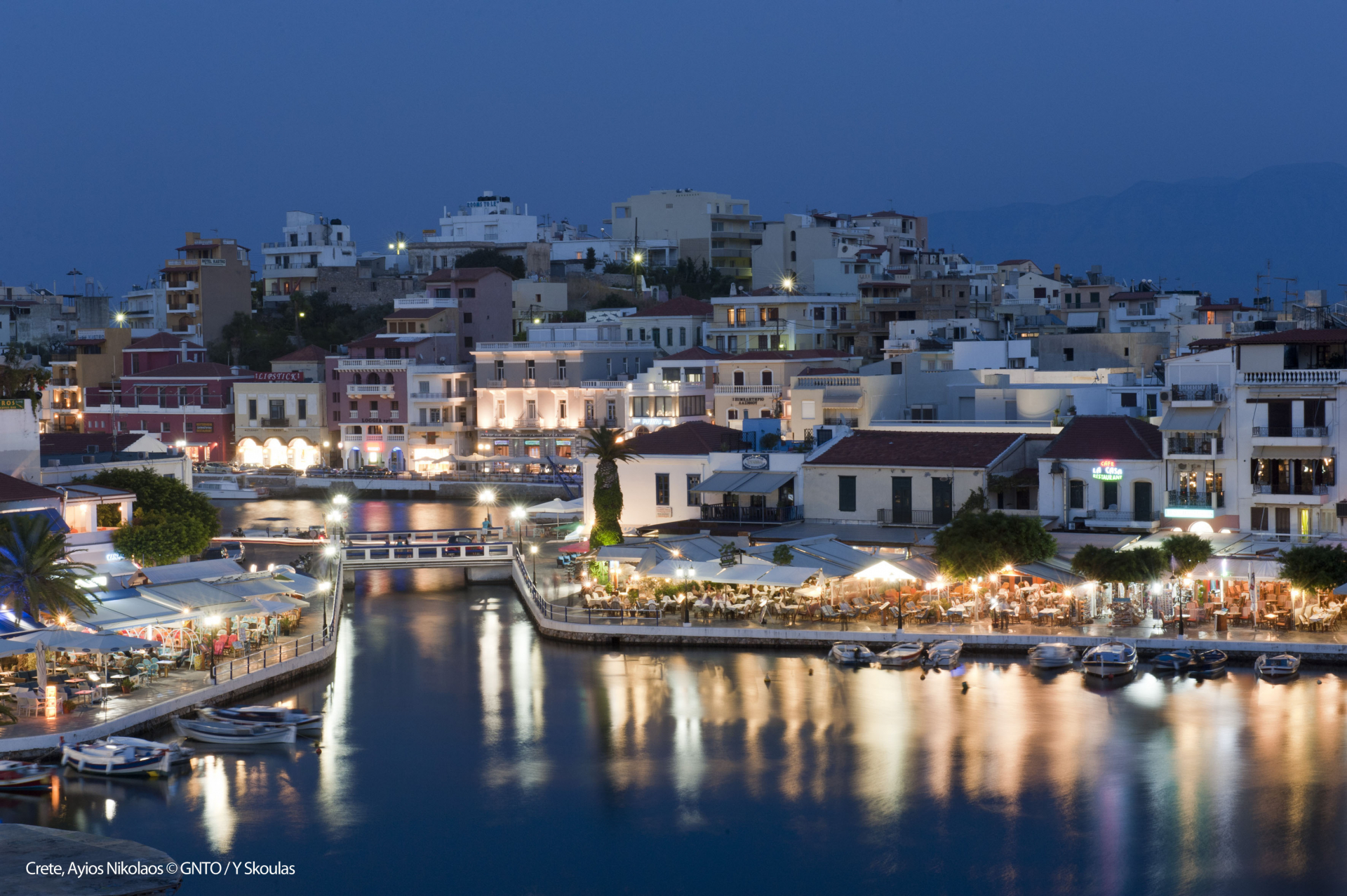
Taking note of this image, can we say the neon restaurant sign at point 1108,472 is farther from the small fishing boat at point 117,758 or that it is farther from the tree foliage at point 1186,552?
the small fishing boat at point 117,758

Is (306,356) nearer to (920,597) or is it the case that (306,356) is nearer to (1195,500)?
(920,597)

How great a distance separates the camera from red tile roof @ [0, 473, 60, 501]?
3494cm

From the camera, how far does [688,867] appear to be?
2170 centimetres

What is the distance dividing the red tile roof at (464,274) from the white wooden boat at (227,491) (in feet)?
44.4

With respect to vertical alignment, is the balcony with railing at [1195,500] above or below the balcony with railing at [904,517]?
above

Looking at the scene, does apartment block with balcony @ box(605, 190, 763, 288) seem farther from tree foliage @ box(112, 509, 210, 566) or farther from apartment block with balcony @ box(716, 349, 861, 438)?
tree foliage @ box(112, 509, 210, 566)

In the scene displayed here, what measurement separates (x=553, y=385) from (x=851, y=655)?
3927 cm

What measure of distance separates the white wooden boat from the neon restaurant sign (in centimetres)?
4126

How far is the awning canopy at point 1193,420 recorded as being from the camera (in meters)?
37.1

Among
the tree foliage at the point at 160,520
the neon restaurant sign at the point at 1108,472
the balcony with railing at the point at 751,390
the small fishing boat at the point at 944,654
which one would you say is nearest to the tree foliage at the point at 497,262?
the balcony with railing at the point at 751,390

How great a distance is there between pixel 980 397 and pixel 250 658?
82.1ft

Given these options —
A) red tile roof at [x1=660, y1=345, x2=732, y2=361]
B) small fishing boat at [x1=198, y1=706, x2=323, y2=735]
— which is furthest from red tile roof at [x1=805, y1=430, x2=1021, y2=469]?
red tile roof at [x1=660, y1=345, x2=732, y2=361]

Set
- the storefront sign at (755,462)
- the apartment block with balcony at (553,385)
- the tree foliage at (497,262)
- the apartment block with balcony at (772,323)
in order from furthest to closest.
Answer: the tree foliage at (497,262) < the apartment block with balcony at (772,323) < the apartment block with balcony at (553,385) < the storefront sign at (755,462)

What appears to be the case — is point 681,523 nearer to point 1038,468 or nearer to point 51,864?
point 1038,468
